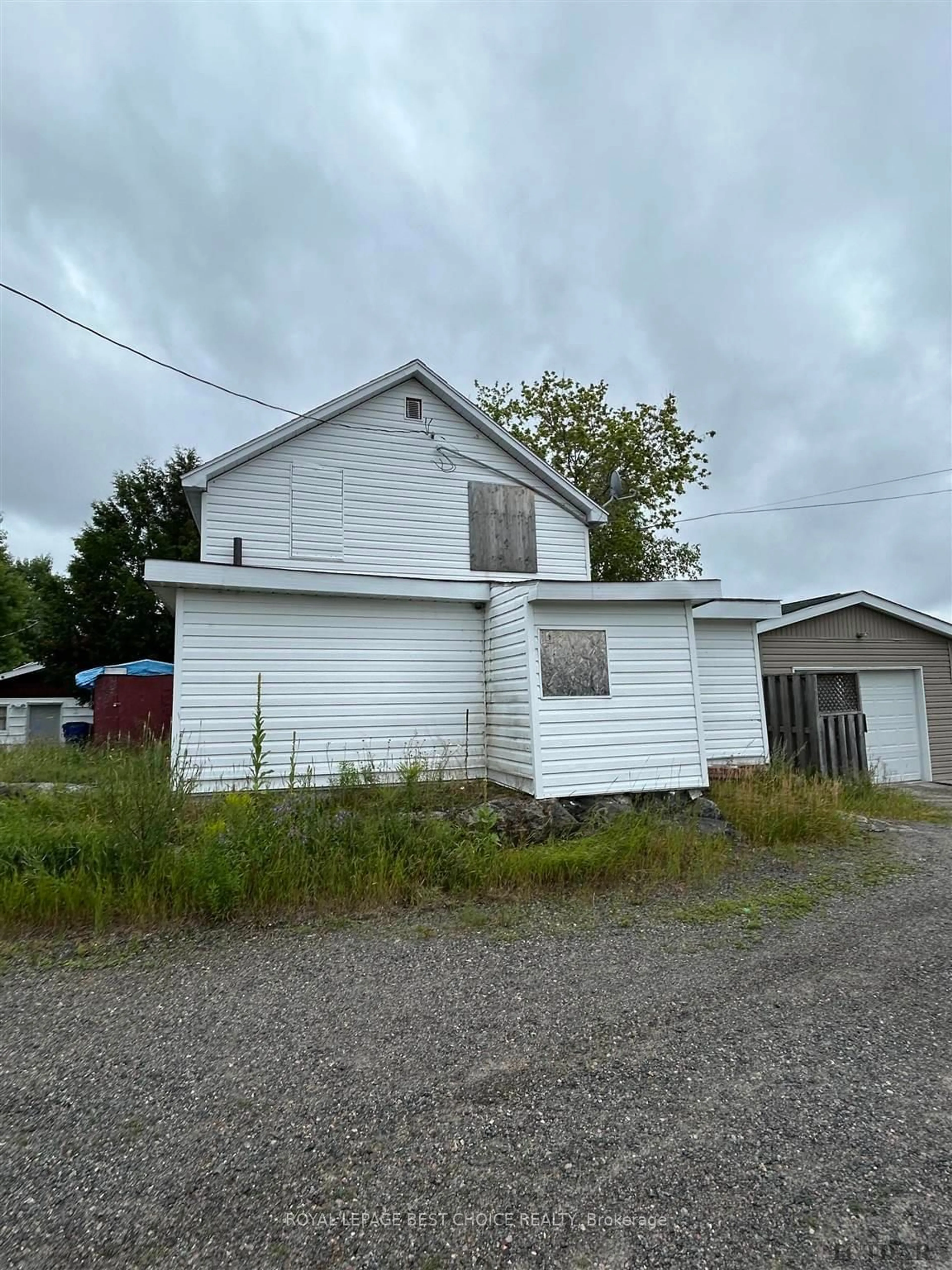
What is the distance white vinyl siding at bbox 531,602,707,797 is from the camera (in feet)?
22.5

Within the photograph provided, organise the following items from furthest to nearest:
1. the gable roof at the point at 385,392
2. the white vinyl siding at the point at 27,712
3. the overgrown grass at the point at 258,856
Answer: the white vinyl siding at the point at 27,712
the gable roof at the point at 385,392
the overgrown grass at the point at 258,856

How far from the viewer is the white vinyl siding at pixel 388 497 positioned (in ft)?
31.7

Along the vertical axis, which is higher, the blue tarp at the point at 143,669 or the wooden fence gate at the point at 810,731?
the blue tarp at the point at 143,669

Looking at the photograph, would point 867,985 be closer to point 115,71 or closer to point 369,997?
point 369,997

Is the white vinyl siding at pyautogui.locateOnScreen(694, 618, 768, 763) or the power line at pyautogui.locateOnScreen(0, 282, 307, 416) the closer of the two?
the power line at pyautogui.locateOnScreen(0, 282, 307, 416)

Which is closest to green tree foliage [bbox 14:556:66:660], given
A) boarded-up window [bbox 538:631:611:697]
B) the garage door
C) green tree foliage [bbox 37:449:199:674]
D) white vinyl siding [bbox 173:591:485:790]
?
green tree foliage [bbox 37:449:199:674]

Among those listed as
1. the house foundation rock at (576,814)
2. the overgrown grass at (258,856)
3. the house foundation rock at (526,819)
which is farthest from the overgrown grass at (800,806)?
the house foundation rock at (526,819)

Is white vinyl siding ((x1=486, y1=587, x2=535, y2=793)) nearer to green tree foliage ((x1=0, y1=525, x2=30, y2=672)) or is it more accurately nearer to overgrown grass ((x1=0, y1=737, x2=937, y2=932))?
overgrown grass ((x1=0, y1=737, x2=937, y2=932))

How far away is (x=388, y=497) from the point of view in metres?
10.5

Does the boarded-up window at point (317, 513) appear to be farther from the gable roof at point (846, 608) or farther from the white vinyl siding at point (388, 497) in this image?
the gable roof at point (846, 608)

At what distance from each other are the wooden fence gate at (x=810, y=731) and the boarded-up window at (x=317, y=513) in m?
7.78

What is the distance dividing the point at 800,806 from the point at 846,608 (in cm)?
643

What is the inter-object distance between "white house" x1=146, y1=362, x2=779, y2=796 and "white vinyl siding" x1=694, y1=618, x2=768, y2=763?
3 centimetres

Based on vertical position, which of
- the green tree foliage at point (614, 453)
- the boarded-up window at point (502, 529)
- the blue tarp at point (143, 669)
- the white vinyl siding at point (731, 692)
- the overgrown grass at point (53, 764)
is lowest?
the overgrown grass at point (53, 764)
